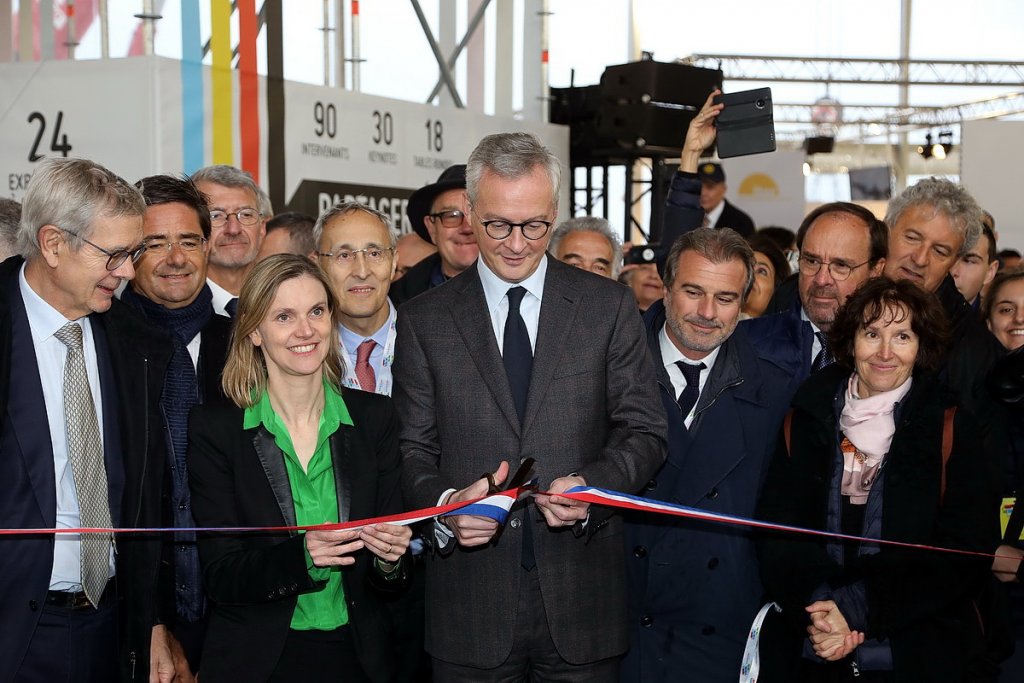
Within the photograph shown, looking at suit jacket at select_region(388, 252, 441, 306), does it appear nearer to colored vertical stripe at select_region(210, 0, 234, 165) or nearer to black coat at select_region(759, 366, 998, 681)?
black coat at select_region(759, 366, 998, 681)

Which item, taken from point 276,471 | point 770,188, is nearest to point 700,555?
point 276,471

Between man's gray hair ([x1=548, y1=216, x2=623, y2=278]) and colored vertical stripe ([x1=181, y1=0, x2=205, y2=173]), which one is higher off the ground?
colored vertical stripe ([x1=181, y1=0, x2=205, y2=173])

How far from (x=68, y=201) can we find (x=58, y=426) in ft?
1.79

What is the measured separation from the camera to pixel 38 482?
2.55 metres

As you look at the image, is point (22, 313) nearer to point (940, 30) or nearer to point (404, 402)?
point (404, 402)

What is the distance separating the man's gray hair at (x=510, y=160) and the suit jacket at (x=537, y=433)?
243 mm

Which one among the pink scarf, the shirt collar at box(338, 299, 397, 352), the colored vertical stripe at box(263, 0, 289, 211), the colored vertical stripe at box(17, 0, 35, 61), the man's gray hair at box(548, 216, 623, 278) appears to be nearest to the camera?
the pink scarf

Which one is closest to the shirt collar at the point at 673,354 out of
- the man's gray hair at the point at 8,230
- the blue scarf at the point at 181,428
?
the blue scarf at the point at 181,428

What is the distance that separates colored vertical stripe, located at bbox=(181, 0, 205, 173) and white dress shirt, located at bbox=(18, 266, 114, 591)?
3.06 metres

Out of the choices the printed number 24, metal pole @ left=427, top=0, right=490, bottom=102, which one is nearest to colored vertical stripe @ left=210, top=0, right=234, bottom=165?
the printed number 24

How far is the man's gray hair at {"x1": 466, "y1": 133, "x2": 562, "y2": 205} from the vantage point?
264 cm

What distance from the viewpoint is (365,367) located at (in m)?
3.50

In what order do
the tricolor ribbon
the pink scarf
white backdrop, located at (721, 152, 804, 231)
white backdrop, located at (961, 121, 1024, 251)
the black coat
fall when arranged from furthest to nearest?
white backdrop, located at (721, 152, 804, 231)
white backdrop, located at (961, 121, 1024, 251)
the pink scarf
the black coat
the tricolor ribbon

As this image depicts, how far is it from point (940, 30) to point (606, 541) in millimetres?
25052
